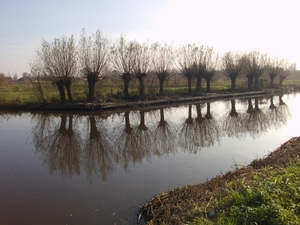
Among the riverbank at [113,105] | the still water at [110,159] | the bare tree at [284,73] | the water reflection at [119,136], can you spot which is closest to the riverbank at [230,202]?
the still water at [110,159]

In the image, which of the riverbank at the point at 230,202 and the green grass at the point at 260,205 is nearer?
the green grass at the point at 260,205

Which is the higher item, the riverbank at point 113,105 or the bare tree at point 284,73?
the bare tree at point 284,73

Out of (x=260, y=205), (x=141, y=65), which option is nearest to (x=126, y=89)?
(x=141, y=65)

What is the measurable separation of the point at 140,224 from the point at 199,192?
1.25 metres

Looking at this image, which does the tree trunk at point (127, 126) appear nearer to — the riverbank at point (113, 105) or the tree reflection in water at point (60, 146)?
the tree reflection in water at point (60, 146)

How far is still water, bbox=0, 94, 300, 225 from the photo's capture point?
534cm

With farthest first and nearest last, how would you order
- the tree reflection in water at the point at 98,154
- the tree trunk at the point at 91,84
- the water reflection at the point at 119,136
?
the tree trunk at the point at 91,84 → the water reflection at the point at 119,136 → the tree reflection in water at the point at 98,154

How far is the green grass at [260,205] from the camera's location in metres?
3.39

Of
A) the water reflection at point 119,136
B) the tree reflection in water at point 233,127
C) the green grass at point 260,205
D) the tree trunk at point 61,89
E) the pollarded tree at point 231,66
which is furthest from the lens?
the pollarded tree at point 231,66

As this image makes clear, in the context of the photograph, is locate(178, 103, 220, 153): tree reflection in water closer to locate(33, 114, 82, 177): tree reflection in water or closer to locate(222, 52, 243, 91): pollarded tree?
locate(33, 114, 82, 177): tree reflection in water

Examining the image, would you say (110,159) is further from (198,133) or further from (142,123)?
(142,123)

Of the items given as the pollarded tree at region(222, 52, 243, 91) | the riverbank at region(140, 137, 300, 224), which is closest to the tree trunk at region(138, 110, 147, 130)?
the riverbank at region(140, 137, 300, 224)

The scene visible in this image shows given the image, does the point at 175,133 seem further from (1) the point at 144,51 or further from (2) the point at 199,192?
(1) the point at 144,51

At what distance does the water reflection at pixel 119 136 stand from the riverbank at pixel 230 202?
2.47m
